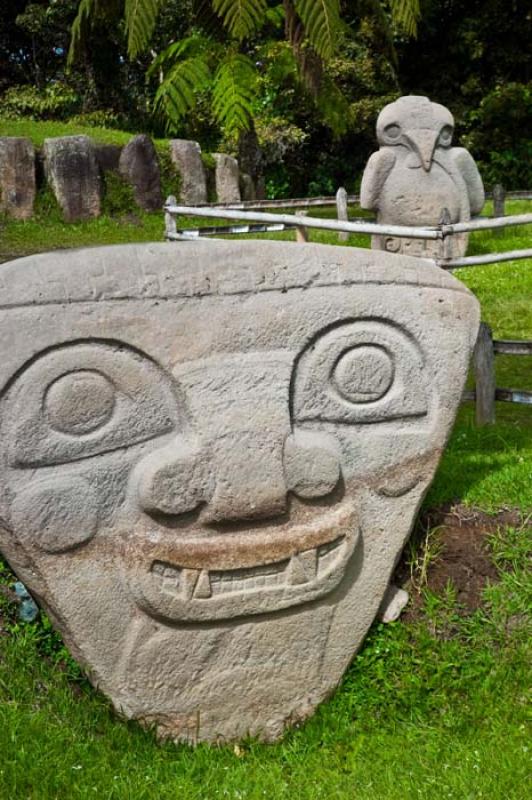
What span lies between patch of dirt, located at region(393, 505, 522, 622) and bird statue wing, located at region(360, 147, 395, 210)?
18.6 feet

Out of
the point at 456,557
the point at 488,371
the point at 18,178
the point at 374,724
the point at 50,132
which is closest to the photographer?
the point at 374,724

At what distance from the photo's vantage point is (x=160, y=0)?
826 centimetres

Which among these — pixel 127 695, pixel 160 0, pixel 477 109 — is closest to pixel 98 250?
pixel 127 695

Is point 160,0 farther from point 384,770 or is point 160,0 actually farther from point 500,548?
point 384,770

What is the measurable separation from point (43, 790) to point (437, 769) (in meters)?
1.09

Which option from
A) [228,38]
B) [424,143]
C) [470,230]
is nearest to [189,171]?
[228,38]

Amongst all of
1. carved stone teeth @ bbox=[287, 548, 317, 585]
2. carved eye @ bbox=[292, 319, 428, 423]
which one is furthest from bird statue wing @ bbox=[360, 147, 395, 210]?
carved stone teeth @ bbox=[287, 548, 317, 585]

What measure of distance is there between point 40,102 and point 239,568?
17.2 m

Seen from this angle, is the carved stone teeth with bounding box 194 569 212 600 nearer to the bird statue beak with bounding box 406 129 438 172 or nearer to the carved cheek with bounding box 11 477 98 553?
the carved cheek with bounding box 11 477 98 553

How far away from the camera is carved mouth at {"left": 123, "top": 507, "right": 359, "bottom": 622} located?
2.58 meters

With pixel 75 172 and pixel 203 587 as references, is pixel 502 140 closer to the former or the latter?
pixel 75 172

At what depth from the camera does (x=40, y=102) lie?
59.0ft

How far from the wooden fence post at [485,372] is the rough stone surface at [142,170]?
6.77 meters

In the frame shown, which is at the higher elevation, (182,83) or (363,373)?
(182,83)
